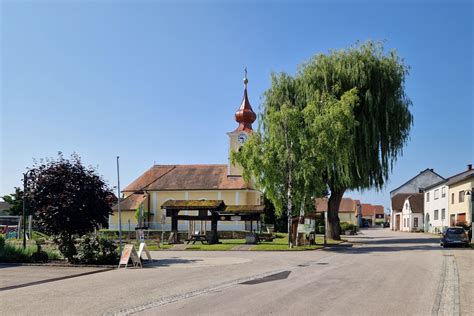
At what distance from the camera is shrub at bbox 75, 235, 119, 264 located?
20.2 metres

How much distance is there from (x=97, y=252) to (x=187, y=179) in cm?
3983

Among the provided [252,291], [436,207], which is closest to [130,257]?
[252,291]

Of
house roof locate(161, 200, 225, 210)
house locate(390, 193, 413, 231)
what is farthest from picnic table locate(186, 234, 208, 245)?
house locate(390, 193, 413, 231)

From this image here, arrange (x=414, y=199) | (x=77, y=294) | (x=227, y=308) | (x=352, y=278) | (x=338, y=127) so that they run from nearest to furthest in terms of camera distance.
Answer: (x=227, y=308) < (x=77, y=294) < (x=352, y=278) < (x=338, y=127) < (x=414, y=199)

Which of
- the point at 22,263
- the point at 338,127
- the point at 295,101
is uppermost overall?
the point at 295,101

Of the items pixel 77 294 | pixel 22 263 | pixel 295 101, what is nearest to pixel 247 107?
pixel 295 101

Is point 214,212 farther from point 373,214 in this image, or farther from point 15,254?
point 373,214

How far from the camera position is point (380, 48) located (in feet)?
126

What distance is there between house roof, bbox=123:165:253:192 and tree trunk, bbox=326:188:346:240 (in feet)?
54.9

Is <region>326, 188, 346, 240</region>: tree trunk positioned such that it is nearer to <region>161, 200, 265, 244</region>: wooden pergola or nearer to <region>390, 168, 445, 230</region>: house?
<region>161, 200, 265, 244</region>: wooden pergola

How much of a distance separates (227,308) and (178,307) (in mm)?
1053

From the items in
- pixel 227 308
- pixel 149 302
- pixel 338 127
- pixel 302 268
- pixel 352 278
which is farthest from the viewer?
pixel 338 127

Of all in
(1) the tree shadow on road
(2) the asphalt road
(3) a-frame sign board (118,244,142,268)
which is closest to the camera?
(2) the asphalt road

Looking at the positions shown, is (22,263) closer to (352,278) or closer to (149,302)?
(149,302)
